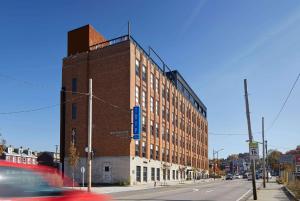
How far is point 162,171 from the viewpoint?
6044cm

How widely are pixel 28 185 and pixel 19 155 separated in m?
99.0

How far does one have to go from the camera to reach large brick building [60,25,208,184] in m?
48.2

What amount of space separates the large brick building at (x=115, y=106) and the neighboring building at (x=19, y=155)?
44195mm

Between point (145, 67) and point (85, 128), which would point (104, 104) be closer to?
point (85, 128)

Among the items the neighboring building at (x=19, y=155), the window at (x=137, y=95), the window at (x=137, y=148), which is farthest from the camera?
the neighboring building at (x=19, y=155)

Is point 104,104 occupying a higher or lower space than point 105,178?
higher

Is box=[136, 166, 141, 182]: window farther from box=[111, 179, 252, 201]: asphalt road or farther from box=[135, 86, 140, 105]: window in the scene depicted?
box=[111, 179, 252, 201]: asphalt road

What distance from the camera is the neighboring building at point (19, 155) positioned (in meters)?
93.3

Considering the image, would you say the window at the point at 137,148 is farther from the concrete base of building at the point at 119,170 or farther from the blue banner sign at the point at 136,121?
the blue banner sign at the point at 136,121

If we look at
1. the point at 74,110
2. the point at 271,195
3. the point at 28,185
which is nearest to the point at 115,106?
the point at 74,110

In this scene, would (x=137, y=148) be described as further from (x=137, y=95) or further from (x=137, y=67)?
(x=137, y=67)

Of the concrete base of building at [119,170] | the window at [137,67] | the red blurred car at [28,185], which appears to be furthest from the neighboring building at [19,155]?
the red blurred car at [28,185]

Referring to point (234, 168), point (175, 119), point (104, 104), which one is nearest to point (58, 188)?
point (104, 104)

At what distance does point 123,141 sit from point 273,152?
116m
